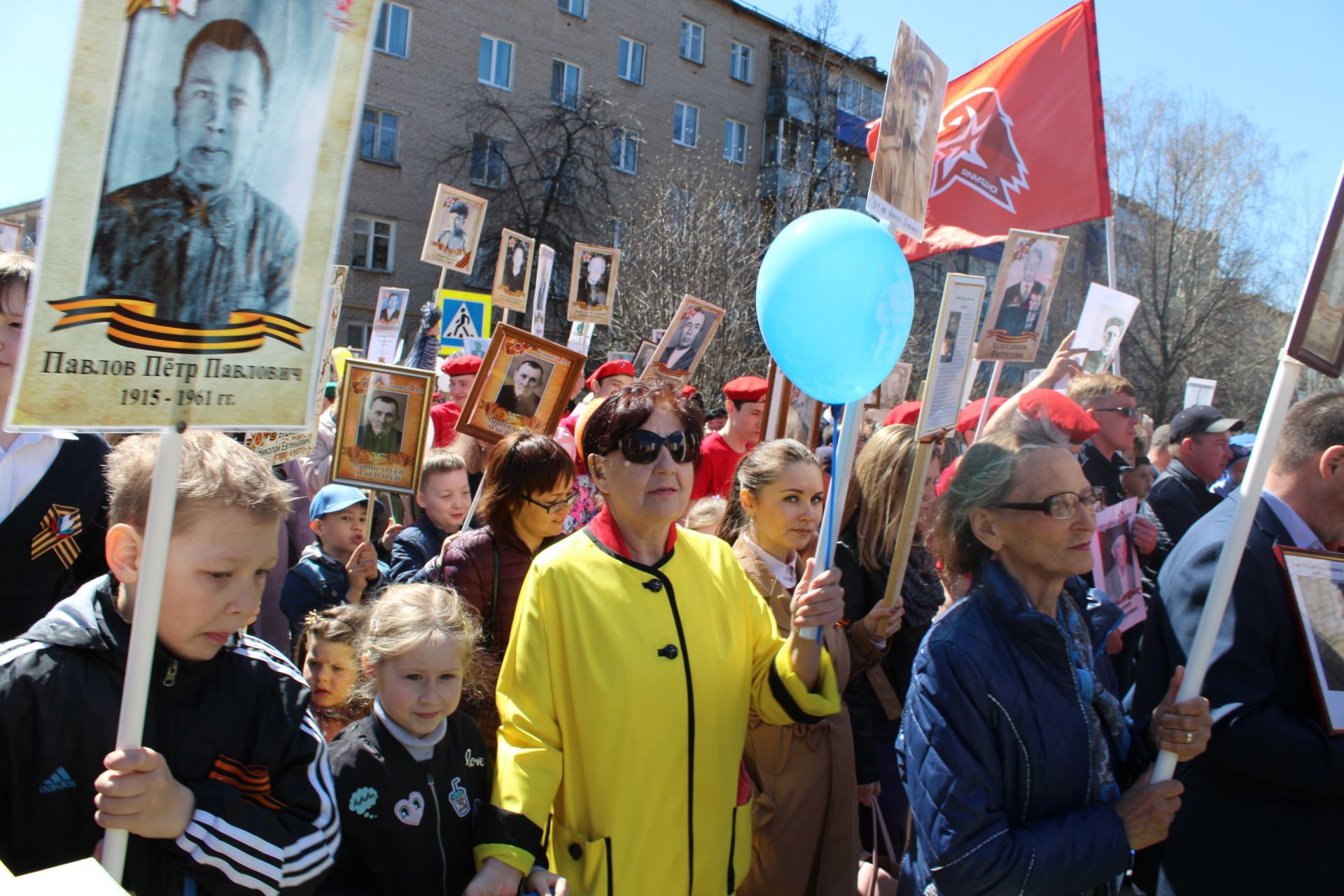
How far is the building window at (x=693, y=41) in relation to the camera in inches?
1217

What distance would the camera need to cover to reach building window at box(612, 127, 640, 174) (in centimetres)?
2853

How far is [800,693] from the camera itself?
2.37 metres

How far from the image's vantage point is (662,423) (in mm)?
2434

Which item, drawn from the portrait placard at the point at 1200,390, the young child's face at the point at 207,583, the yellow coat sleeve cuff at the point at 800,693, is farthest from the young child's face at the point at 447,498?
the portrait placard at the point at 1200,390

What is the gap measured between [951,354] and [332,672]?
256cm

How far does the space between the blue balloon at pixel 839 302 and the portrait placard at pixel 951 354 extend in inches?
32.5

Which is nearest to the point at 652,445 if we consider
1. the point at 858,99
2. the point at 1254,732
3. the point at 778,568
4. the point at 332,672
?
the point at 778,568

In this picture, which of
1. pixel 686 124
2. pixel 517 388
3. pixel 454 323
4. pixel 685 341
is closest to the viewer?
pixel 517 388

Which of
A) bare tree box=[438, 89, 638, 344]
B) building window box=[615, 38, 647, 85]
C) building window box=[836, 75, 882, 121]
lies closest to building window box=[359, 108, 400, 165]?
bare tree box=[438, 89, 638, 344]

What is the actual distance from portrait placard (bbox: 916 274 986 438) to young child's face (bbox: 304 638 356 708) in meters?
2.10

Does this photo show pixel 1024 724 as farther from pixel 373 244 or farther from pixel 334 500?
pixel 373 244

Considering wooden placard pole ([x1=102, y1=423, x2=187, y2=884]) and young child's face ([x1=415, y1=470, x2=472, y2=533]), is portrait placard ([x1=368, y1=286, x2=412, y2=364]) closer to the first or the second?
young child's face ([x1=415, y1=470, x2=472, y2=533])

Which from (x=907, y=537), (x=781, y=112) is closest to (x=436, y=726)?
(x=907, y=537)

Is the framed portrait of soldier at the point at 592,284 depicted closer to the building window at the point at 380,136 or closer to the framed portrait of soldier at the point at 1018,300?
the framed portrait of soldier at the point at 1018,300
